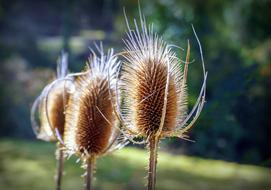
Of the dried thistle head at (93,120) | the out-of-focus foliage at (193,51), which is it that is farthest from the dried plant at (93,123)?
the out-of-focus foliage at (193,51)

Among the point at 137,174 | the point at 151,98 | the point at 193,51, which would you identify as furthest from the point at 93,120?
the point at 193,51

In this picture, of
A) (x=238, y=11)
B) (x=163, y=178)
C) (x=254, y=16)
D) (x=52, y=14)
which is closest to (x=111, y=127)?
(x=163, y=178)

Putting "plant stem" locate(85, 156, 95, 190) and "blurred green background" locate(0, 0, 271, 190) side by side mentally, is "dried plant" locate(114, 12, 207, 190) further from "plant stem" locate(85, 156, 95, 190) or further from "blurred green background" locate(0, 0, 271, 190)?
"blurred green background" locate(0, 0, 271, 190)

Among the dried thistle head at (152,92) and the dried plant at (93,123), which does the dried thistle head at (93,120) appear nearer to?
the dried plant at (93,123)

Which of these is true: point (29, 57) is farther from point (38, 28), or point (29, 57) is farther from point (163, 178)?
point (163, 178)

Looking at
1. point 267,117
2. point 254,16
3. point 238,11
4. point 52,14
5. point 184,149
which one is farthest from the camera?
point 52,14

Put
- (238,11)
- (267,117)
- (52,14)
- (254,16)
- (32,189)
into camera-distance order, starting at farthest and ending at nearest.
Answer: (52,14)
(238,11)
(254,16)
(267,117)
(32,189)

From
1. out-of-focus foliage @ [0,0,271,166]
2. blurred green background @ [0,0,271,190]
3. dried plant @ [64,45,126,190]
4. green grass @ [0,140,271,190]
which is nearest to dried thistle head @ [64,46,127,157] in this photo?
dried plant @ [64,45,126,190]
